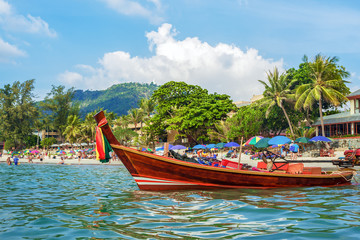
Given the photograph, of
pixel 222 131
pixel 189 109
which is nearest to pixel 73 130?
pixel 189 109

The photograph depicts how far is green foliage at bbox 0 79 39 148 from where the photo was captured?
79.4m

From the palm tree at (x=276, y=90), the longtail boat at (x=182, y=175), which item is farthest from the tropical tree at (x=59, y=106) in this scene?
the longtail boat at (x=182, y=175)

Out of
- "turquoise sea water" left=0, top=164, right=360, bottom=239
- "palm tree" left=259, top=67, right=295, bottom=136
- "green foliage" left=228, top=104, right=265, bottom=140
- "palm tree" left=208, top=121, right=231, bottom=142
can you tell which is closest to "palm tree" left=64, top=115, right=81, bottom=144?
"palm tree" left=208, top=121, right=231, bottom=142

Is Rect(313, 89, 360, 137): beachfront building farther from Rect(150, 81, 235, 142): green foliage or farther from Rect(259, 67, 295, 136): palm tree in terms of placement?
Rect(150, 81, 235, 142): green foliage

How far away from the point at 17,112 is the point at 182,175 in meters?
79.1

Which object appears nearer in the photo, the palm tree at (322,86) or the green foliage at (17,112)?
the palm tree at (322,86)

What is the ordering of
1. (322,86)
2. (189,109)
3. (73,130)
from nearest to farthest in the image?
(322,86), (189,109), (73,130)

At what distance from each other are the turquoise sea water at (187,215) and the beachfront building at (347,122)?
28688 millimetres

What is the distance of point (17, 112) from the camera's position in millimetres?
79438

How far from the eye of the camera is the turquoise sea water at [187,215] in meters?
6.12

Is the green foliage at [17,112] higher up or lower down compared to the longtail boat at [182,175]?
higher up

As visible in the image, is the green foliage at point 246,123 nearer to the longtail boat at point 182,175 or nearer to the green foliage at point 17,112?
the longtail boat at point 182,175

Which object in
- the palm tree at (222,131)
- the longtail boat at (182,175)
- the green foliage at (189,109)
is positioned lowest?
the longtail boat at (182,175)

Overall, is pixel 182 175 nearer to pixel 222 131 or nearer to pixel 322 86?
pixel 322 86
